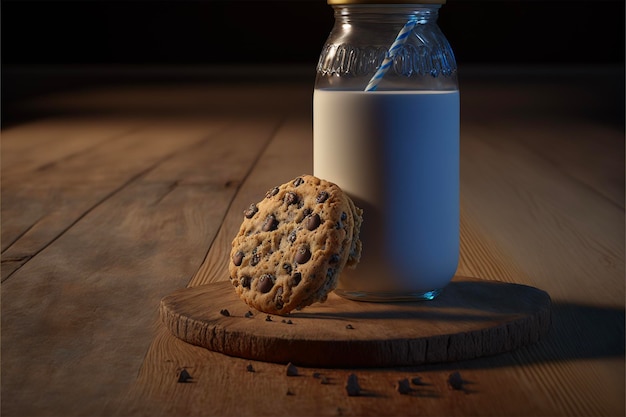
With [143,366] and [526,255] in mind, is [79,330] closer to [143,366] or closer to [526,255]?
[143,366]

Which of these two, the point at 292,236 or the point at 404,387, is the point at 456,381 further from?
the point at 292,236

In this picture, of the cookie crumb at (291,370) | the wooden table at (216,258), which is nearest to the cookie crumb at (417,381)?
the wooden table at (216,258)

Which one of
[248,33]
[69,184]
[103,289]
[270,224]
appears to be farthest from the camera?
[248,33]

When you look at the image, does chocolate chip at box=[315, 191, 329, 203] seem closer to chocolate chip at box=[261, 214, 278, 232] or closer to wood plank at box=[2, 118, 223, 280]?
chocolate chip at box=[261, 214, 278, 232]

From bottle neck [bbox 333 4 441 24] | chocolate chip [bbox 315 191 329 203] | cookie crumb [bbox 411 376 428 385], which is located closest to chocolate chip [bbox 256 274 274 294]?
chocolate chip [bbox 315 191 329 203]

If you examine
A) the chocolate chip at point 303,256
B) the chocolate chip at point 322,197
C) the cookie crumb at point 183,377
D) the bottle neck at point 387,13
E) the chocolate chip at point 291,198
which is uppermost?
the bottle neck at point 387,13

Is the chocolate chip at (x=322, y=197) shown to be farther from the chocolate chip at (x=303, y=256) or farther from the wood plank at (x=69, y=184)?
the wood plank at (x=69, y=184)

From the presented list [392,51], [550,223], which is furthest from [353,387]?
[550,223]
